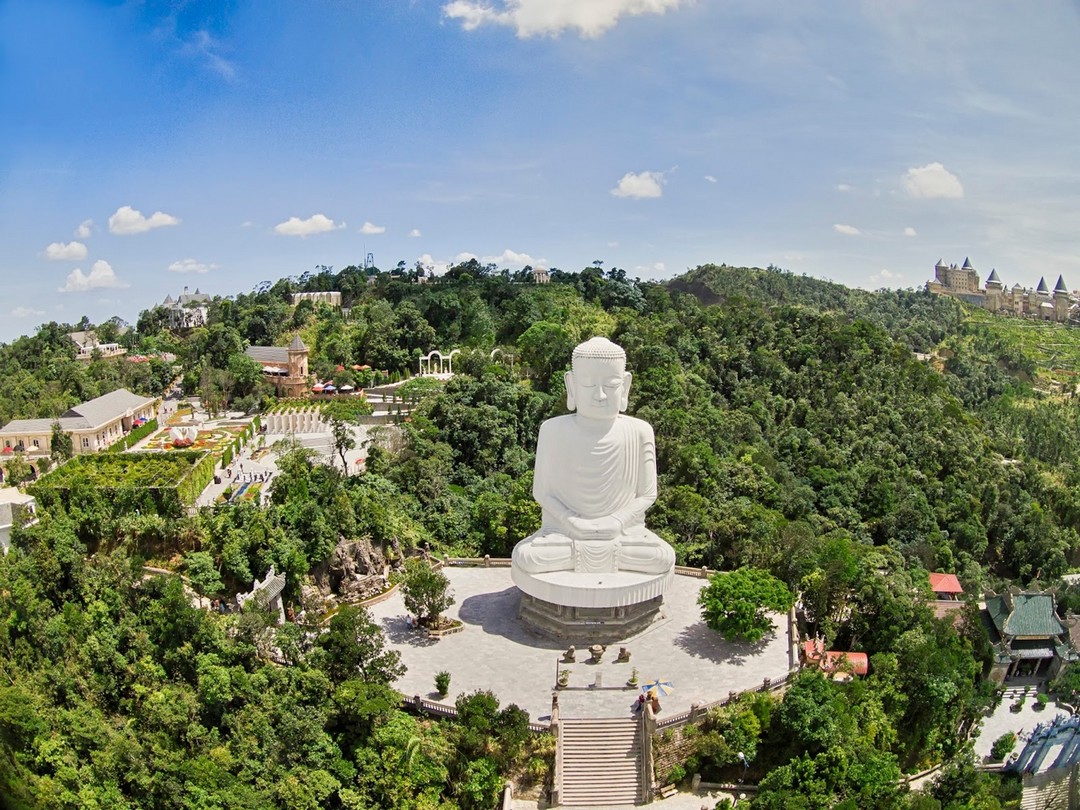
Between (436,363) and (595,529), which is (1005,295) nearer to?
(436,363)

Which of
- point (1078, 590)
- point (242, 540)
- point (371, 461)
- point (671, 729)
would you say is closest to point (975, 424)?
point (1078, 590)

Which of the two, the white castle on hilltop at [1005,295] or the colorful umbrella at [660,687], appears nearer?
the colorful umbrella at [660,687]

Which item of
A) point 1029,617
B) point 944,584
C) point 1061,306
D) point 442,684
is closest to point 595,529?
point 442,684

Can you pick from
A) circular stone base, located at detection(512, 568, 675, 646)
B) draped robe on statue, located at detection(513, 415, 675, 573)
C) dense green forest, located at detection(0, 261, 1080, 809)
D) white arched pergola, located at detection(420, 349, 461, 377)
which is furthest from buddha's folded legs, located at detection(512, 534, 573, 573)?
white arched pergola, located at detection(420, 349, 461, 377)

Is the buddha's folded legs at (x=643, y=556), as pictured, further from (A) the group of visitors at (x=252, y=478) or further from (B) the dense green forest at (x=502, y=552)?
(A) the group of visitors at (x=252, y=478)

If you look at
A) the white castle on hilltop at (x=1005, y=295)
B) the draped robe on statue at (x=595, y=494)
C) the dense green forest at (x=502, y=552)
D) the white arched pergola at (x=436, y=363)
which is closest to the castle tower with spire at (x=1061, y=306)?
the white castle on hilltop at (x=1005, y=295)

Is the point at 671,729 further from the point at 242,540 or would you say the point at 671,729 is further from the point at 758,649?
the point at 242,540

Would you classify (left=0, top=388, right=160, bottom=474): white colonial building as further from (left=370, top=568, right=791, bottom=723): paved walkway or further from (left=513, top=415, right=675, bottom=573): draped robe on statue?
(left=513, top=415, right=675, bottom=573): draped robe on statue
